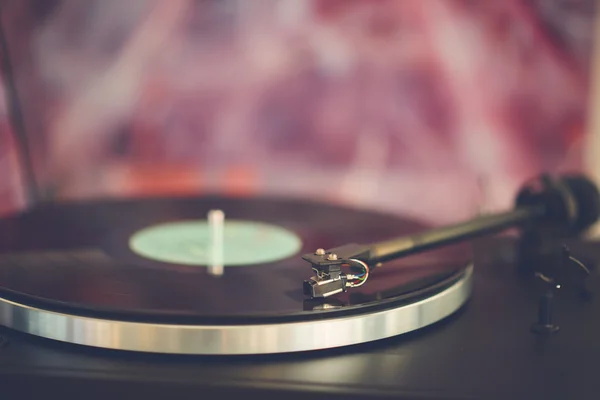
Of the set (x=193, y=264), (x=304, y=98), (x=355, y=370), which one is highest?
(x=304, y=98)

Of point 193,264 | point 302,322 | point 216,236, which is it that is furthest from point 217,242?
point 302,322

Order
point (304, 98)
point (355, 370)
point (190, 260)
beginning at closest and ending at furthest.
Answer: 1. point (355, 370)
2. point (190, 260)
3. point (304, 98)

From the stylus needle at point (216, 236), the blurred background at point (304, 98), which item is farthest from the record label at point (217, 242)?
the blurred background at point (304, 98)

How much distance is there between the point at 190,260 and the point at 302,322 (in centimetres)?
35

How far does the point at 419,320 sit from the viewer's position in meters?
0.69

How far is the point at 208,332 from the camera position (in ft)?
1.99

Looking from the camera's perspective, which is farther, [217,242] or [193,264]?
[217,242]

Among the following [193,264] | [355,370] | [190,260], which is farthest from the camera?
[190,260]

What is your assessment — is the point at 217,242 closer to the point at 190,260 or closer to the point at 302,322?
the point at 190,260

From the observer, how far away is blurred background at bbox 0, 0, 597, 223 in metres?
1.20

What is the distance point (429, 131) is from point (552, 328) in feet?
1.98

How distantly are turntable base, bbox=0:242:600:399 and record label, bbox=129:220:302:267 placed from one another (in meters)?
0.31

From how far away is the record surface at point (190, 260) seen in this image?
642 mm

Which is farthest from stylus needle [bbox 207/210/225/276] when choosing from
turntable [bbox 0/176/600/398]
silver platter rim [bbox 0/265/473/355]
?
silver platter rim [bbox 0/265/473/355]
